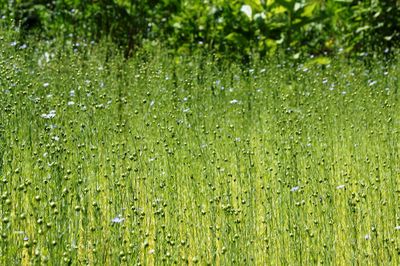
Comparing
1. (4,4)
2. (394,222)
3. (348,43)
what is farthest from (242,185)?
(4,4)

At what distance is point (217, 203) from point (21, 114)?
1980mm

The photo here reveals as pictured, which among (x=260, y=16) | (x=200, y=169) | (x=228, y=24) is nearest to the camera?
(x=200, y=169)

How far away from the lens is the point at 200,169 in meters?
4.62

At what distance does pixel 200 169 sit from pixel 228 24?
172 inches

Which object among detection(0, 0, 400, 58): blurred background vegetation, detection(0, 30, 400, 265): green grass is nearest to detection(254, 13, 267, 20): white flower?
Result: detection(0, 0, 400, 58): blurred background vegetation

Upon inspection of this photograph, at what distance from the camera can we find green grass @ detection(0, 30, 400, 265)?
3.34m

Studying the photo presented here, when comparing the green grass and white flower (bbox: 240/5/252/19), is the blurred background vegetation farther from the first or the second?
the green grass

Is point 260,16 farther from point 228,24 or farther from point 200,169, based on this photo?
point 200,169

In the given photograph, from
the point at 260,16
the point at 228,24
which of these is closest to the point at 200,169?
the point at 260,16

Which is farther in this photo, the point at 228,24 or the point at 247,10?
the point at 228,24

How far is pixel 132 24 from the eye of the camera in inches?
366

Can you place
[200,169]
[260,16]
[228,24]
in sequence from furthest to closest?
[228,24]
[260,16]
[200,169]

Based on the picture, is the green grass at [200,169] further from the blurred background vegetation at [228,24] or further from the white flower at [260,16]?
the white flower at [260,16]

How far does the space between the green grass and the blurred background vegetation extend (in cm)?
81
